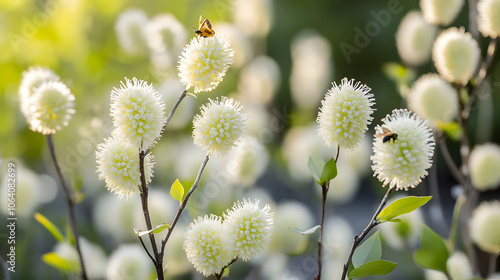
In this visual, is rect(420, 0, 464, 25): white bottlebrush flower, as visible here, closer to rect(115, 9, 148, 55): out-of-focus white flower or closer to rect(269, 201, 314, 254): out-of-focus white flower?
rect(269, 201, 314, 254): out-of-focus white flower

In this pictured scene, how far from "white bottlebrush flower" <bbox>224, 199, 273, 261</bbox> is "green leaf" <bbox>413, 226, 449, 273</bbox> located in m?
0.16

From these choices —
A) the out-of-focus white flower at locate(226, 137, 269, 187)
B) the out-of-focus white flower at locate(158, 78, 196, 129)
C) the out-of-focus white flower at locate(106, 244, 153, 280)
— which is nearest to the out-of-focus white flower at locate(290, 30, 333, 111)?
the out-of-focus white flower at locate(158, 78, 196, 129)

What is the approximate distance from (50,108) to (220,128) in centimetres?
13

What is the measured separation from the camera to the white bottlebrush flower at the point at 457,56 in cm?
50

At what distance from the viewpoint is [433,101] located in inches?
21.7

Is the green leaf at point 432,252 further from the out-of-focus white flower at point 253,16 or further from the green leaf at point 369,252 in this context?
the out-of-focus white flower at point 253,16

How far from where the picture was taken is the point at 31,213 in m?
0.68

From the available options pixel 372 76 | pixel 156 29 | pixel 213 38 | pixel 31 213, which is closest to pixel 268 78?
pixel 156 29

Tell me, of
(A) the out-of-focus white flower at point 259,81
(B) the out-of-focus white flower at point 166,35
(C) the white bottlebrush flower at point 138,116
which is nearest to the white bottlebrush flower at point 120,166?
(C) the white bottlebrush flower at point 138,116

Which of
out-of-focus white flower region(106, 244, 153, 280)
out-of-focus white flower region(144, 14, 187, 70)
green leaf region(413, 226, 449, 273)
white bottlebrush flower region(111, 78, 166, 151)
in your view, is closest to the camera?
white bottlebrush flower region(111, 78, 166, 151)

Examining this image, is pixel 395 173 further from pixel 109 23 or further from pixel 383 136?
pixel 109 23

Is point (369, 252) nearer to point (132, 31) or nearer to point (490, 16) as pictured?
point (490, 16)

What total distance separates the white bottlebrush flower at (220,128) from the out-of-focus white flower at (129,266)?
0.24 metres

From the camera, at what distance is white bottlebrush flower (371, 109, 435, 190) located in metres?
0.30
